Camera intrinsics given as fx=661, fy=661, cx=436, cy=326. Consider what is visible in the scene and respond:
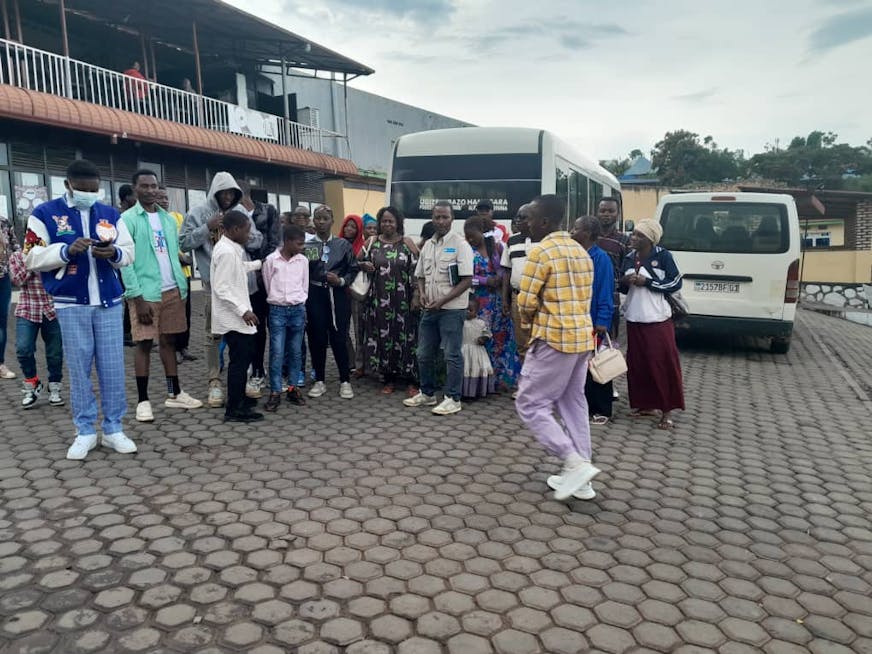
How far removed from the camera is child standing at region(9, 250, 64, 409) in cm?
555

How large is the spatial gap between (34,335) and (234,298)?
6.81ft

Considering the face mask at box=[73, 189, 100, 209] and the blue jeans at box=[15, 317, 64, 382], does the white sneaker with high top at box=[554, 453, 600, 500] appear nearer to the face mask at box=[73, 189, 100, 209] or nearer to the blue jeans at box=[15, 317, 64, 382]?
the face mask at box=[73, 189, 100, 209]

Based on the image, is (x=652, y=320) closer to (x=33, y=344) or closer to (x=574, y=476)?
(x=574, y=476)

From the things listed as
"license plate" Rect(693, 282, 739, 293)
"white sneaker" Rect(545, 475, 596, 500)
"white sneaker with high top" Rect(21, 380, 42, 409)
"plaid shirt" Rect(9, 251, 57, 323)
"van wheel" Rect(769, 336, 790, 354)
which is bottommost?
"van wheel" Rect(769, 336, 790, 354)

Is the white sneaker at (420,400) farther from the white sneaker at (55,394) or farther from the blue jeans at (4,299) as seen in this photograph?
the blue jeans at (4,299)

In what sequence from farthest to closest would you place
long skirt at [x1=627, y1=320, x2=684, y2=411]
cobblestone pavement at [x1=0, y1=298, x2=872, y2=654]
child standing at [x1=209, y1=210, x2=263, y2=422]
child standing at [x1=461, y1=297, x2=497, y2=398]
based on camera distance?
child standing at [x1=461, y1=297, x2=497, y2=398], long skirt at [x1=627, y1=320, x2=684, y2=411], child standing at [x1=209, y1=210, x2=263, y2=422], cobblestone pavement at [x1=0, y1=298, x2=872, y2=654]

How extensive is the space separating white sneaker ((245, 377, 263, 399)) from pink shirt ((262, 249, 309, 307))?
934mm

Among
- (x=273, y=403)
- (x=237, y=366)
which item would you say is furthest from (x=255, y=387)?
(x=237, y=366)

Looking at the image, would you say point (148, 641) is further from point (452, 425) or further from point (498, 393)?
point (498, 393)

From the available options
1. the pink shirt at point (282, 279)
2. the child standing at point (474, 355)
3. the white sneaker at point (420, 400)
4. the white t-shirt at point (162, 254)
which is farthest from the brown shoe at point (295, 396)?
the child standing at point (474, 355)

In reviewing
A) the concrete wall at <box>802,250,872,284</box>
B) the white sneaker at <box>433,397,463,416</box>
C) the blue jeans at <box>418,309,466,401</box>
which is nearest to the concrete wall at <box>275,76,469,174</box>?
the concrete wall at <box>802,250,872,284</box>

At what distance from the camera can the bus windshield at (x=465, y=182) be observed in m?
8.91

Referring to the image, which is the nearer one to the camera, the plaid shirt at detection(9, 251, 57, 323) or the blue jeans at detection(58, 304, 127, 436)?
the blue jeans at detection(58, 304, 127, 436)

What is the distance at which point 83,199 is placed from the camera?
4.14 m
